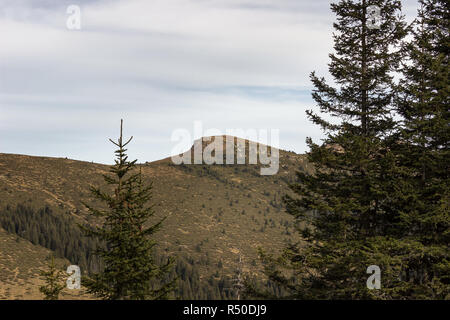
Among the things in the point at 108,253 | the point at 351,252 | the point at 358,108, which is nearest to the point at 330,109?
the point at 358,108

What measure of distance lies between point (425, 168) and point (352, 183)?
2.98 metres

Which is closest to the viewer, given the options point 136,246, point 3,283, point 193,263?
point 136,246

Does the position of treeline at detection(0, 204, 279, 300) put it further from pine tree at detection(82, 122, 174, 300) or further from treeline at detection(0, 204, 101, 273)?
pine tree at detection(82, 122, 174, 300)

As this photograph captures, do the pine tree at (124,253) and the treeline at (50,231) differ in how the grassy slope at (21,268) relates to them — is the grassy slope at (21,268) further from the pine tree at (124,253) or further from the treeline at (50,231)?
the pine tree at (124,253)

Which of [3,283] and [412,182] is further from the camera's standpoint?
[3,283]

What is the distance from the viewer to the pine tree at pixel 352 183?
17969 mm

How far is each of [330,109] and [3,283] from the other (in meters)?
122

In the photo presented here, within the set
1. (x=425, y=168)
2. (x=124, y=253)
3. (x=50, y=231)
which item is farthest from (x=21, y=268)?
(x=425, y=168)

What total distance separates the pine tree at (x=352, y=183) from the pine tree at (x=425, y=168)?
0.65 meters

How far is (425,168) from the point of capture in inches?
736

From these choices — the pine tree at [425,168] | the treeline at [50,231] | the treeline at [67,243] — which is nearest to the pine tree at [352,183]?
the pine tree at [425,168]

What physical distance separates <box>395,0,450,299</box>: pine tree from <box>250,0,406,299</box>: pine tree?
649 millimetres

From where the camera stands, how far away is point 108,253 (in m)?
18.4
